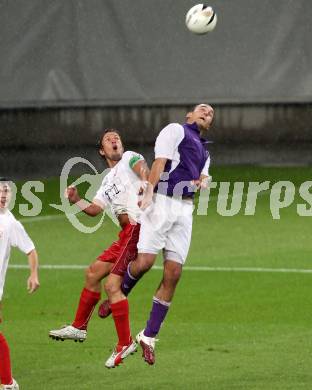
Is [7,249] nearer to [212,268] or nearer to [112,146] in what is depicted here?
[112,146]

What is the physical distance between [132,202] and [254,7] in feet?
54.7

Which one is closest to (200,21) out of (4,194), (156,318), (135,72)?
(156,318)

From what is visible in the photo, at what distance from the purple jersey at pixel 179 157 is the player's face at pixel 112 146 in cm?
66

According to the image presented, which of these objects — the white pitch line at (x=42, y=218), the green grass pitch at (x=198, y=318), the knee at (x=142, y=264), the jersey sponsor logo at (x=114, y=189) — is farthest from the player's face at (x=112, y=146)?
the white pitch line at (x=42, y=218)

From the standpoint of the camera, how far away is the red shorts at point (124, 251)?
42.5 feet

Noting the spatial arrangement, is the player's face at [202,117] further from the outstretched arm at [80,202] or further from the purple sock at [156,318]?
the purple sock at [156,318]

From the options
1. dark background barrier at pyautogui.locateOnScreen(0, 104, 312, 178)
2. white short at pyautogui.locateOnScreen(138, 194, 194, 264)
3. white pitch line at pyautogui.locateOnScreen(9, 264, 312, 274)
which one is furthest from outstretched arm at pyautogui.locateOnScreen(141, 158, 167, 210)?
dark background barrier at pyautogui.locateOnScreen(0, 104, 312, 178)

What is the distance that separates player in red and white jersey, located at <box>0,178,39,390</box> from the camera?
37.4ft

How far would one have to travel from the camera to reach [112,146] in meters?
13.3

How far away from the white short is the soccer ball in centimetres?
709

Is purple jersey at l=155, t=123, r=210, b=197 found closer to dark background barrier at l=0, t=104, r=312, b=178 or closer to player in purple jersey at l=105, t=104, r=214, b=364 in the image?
player in purple jersey at l=105, t=104, r=214, b=364

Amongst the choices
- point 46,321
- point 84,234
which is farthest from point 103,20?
point 46,321

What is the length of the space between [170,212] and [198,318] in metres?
3.23

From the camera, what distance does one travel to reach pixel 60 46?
28.6 metres
